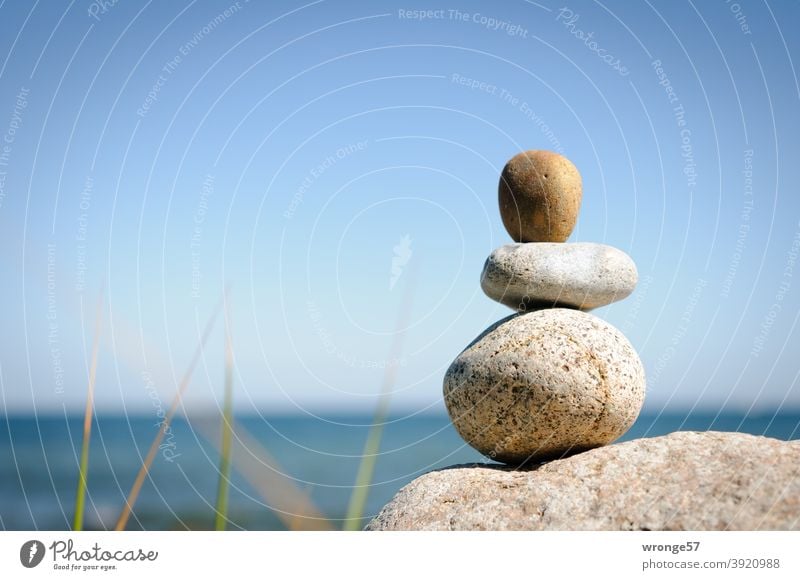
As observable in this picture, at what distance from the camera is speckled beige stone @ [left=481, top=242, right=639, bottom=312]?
833 cm

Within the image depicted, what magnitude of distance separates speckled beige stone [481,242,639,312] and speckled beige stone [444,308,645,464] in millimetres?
332

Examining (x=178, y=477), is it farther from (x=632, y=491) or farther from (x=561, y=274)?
(x=632, y=491)

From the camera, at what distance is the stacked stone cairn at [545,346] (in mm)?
7707

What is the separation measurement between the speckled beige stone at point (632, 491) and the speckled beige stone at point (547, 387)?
0.30 metres

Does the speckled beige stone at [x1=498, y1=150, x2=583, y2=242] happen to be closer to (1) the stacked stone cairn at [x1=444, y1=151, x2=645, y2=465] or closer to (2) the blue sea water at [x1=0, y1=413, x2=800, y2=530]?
(1) the stacked stone cairn at [x1=444, y1=151, x2=645, y2=465]

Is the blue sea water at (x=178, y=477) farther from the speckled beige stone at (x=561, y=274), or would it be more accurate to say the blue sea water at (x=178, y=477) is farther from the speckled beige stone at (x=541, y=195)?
the speckled beige stone at (x=541, y=195)

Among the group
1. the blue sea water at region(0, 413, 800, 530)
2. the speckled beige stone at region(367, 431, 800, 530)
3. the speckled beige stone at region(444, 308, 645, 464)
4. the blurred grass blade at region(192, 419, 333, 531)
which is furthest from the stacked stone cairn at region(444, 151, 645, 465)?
the blurred grass blade at region(192, 419, 333, 531)

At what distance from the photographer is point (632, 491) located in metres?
6.72

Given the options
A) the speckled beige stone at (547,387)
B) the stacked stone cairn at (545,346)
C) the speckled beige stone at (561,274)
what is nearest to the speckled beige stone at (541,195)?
the stacked stone cairn at (545,346)

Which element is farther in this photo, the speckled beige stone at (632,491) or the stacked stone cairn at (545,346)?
the stacked stone cairn at (545,346)

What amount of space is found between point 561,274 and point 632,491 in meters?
2.60
